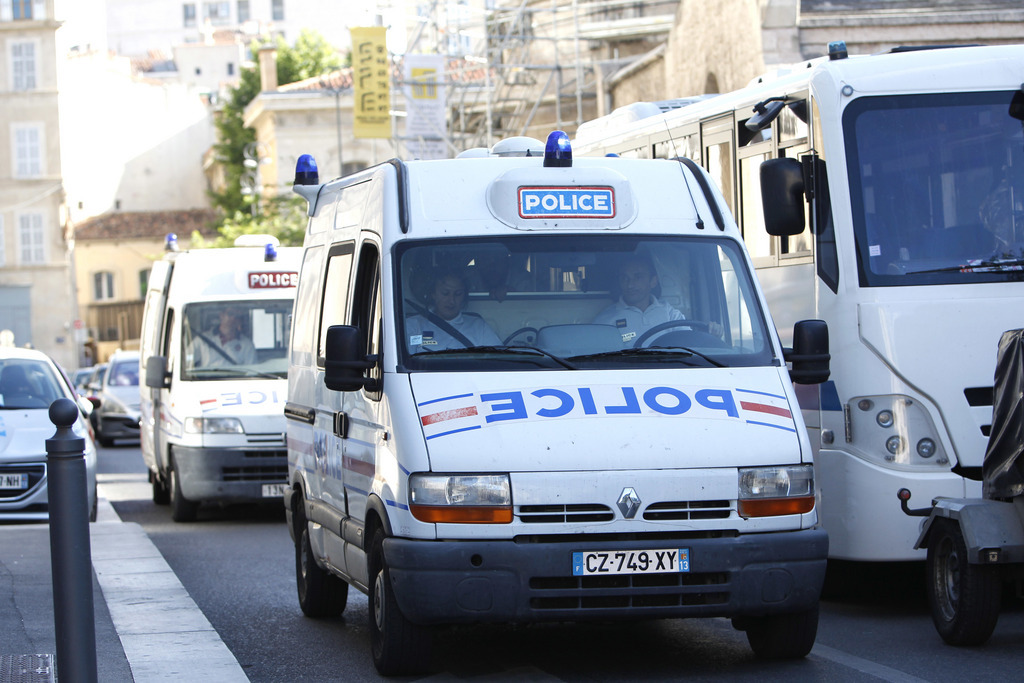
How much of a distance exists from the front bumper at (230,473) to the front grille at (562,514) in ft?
27.6

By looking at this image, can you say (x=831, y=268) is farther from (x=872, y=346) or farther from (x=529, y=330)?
(x=529, y=330)

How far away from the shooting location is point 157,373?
15.4m

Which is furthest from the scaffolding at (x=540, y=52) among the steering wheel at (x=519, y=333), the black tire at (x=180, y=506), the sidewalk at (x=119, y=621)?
the steering wheel at (x=519, y=333)

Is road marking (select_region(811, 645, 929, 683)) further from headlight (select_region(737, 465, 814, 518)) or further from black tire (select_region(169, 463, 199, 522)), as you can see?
black tire (select_region(169, 463, 199, 522))

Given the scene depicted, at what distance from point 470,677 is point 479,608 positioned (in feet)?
2.25

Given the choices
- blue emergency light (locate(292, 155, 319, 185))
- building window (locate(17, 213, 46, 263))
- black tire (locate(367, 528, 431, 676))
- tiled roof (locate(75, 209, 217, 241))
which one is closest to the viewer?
black tire (locate(367, 528, 431, 676))

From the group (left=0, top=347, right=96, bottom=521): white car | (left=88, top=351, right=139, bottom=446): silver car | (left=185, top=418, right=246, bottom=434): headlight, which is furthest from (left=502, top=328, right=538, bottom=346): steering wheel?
(left=88, top=351, right=139, bottom=446): silver car

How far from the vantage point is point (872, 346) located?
8.65 meters

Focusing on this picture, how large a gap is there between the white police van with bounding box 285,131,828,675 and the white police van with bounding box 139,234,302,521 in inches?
253

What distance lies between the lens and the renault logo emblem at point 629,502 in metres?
6.59

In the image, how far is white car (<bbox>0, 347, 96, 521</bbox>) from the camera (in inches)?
531

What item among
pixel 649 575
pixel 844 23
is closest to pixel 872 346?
pixel 649 575

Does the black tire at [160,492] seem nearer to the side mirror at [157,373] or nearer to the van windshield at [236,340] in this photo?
the side mirror at [157,373]

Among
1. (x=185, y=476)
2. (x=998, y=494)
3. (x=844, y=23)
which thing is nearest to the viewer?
(x=998, y=494)
